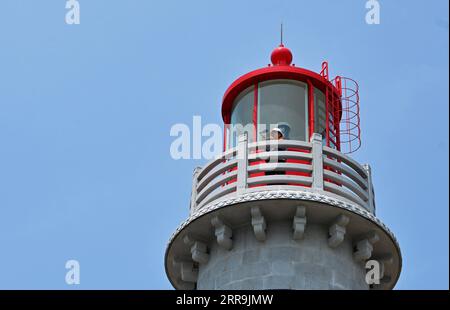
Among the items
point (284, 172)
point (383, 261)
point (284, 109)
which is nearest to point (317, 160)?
point (284, 172)

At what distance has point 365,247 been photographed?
2305cm

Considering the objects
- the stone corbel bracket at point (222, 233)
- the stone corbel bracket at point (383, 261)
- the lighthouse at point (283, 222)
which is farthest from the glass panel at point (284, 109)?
the stone corbel bracket at point (383, 261)

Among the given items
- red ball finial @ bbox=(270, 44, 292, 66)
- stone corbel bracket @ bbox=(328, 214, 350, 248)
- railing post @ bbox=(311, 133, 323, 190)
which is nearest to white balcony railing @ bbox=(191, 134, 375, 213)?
railing post @ bbox=(311, 133, 323, 190)

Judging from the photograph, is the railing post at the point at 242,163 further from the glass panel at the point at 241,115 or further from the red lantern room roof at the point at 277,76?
the red lantern room roof at the point at 277,76

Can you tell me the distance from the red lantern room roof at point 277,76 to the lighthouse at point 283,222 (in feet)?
3.50

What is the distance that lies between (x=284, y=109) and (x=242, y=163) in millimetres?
3129

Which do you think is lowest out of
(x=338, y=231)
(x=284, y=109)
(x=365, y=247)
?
(x=365, y=247)

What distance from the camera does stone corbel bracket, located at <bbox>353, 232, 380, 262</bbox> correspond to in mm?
23016

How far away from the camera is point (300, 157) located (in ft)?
75.9

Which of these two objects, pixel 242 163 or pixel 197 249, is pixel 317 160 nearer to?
pixel 242 163

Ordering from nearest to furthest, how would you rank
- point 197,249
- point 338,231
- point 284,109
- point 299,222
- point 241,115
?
point 299,222, point 338,231, point 197,249, point 284,109, point 241,115

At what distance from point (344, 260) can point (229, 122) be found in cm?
615

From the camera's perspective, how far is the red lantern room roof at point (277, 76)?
2598 centimetres
